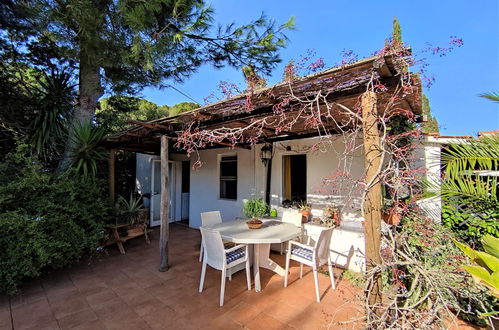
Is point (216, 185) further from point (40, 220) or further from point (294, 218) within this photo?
point (40, 220)

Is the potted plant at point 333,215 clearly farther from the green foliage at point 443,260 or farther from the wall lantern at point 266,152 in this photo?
the wall lantern at point 266,152

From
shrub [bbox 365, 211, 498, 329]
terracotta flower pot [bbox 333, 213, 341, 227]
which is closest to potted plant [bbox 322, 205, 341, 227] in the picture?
terracotta flower pot [bbox 333, 213, 341, 227]

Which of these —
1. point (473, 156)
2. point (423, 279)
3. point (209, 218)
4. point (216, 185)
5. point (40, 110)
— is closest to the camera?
point (423, 279)

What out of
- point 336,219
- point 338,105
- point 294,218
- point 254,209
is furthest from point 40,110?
point 336,219

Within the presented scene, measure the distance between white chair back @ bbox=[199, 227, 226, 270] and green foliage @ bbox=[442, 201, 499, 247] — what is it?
3.08 metres

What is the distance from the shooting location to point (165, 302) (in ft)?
9.30

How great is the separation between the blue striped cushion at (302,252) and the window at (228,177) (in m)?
3.11

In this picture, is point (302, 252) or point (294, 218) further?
point (294, 218)

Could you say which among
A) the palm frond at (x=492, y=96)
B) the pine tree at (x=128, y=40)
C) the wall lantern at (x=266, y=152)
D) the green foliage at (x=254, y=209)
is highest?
the pine tree at (x=128, y=40)

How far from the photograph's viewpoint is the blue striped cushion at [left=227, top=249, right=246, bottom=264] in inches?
117

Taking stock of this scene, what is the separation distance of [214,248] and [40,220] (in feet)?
8.91

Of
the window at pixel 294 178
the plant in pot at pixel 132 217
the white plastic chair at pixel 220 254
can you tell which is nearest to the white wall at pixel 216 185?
the window at pixel 294 178

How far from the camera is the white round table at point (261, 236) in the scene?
10.0 ft

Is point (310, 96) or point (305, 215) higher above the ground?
point (310, 96)
